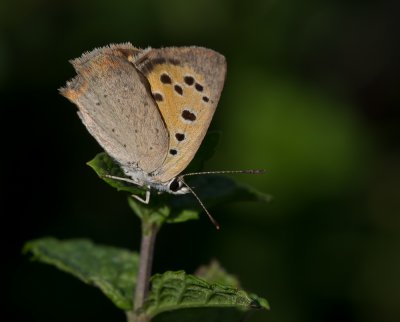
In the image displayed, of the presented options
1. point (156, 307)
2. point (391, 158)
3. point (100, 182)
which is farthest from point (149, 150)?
point (391, 158)

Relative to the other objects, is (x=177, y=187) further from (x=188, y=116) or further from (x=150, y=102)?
(x=150, y=102)

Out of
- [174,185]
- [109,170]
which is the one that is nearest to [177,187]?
[174,185]

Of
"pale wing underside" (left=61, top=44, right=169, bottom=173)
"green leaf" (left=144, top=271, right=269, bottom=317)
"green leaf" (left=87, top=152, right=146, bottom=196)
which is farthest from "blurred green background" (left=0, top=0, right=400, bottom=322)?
"green leaf" (left=144, top=271, right=269, bottom=317)

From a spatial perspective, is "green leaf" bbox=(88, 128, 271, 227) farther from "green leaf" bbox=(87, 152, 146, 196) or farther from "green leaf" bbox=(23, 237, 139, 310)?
"green leaf" bbox=(23, 237, 139, 310)

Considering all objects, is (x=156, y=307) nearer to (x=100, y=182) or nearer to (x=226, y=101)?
(x=100, y=182)

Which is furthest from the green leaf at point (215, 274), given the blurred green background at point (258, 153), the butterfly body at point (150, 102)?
the blurred green background at point (258, 153)

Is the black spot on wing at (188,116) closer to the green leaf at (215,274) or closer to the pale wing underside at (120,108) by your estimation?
the pale wing underside at (120,108)
